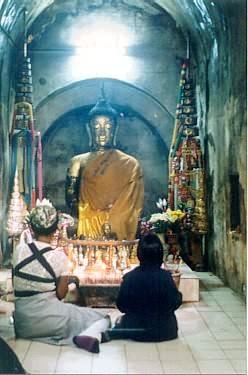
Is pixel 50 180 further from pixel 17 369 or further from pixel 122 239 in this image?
pixel 17 369

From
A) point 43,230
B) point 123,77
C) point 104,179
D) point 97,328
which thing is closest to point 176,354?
point 97,328

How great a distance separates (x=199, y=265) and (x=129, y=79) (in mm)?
2101

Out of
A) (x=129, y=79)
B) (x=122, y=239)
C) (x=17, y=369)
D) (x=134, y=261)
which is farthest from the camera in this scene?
(x=129, y=79)

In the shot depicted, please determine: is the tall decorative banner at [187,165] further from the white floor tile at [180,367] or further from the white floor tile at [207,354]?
the white floor tile at [180,367]

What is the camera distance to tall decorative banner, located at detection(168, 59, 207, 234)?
5.98 m

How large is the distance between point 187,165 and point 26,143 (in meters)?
1.75

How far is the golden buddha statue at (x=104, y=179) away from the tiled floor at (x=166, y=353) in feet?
4.27

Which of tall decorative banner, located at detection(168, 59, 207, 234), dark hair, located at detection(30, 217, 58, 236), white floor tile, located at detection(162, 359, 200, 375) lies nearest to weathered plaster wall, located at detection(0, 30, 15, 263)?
dark hair, located at detection(30, 217, 58, 236)

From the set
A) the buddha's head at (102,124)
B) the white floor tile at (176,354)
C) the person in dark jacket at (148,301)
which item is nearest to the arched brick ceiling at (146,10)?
the buddha's head at (102,124)

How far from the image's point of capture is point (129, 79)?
5.91 metres

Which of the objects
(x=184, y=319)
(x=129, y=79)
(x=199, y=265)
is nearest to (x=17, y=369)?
(x=184, y=319)

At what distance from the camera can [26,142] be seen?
229 inches

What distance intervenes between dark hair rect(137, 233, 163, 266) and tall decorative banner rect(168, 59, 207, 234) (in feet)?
3.15

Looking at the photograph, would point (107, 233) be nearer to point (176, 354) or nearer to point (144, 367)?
point (176, 354)
